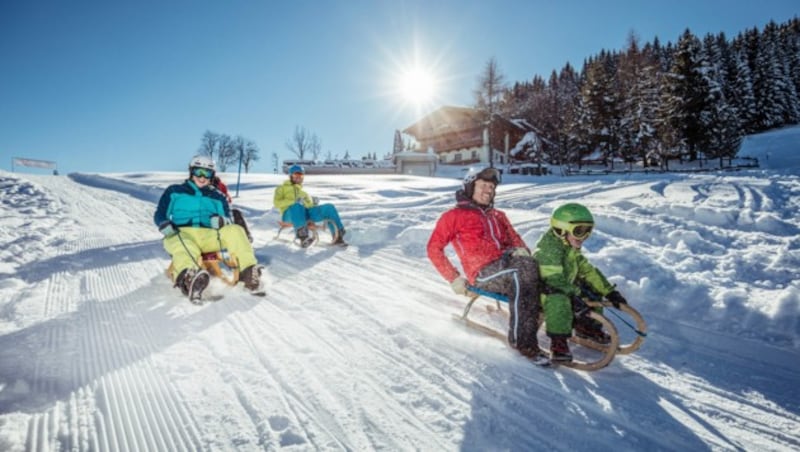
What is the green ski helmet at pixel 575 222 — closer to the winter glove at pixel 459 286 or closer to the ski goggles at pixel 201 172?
the winter glove at pixel 459 286

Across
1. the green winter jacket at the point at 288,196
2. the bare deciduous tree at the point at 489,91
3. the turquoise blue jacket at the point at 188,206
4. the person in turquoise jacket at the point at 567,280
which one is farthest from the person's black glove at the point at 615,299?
the bare deciduous tree at the point at 489,91

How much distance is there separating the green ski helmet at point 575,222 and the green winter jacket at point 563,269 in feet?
0.28

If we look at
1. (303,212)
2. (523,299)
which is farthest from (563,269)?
(303,212)

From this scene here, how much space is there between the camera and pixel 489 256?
3.24 metres

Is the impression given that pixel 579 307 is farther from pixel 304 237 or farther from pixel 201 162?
pixel 304 237

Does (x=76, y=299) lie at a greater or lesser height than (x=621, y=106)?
lesser

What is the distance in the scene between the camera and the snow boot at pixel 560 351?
8.63 feet

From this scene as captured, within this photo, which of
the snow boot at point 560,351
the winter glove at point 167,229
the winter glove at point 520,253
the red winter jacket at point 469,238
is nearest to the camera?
the snow boot at point 560,351

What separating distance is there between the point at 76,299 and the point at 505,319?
4.26 meters

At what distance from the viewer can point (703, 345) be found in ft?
10.2

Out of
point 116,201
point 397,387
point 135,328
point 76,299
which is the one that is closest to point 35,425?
point 135,328

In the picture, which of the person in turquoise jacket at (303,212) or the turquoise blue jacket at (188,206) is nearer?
the turquoise blue jacket at (188,206)

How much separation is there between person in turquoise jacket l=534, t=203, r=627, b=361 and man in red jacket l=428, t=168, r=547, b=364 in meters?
0.11

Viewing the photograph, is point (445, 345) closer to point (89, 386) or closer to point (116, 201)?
point (89, 386)
